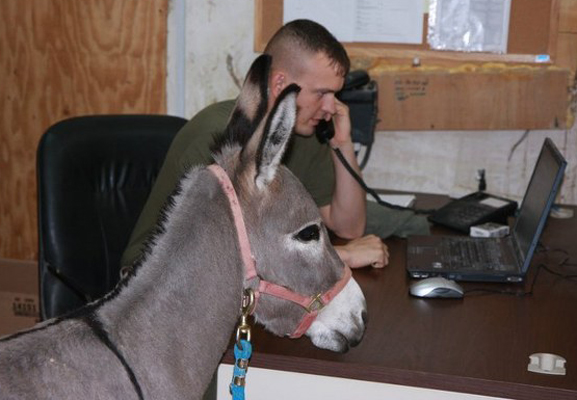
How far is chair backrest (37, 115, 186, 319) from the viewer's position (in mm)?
2514

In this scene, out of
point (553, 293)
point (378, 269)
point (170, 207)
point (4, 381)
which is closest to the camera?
point (4, 381)

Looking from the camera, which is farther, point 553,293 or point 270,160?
point 553,293

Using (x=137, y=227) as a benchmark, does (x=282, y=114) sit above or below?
above

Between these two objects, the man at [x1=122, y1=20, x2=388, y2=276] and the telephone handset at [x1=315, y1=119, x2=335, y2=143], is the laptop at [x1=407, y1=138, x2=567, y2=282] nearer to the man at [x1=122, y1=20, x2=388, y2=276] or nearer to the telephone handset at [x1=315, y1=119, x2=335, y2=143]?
the man at [x1=122, y1=20, x2=388, y2=276]

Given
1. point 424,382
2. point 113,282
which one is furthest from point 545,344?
point 113,282

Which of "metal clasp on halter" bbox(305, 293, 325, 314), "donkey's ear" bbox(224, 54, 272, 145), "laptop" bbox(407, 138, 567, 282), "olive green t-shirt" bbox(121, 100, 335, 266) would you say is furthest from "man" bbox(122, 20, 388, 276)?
"metal clasp on halter" bbox(305, 293, 325, 314)

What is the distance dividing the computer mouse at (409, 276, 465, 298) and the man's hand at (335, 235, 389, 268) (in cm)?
25

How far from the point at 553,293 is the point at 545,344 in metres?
0.38

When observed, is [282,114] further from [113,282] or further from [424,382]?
[113,282]

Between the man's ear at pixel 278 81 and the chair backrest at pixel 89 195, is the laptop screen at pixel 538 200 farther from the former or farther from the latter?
the chair backrest at pixel 89 195

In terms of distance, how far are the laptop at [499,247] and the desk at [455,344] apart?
4 cm

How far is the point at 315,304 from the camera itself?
1761 millimetres

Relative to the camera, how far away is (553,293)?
7.48 feet

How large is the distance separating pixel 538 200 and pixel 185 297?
1295 mm
